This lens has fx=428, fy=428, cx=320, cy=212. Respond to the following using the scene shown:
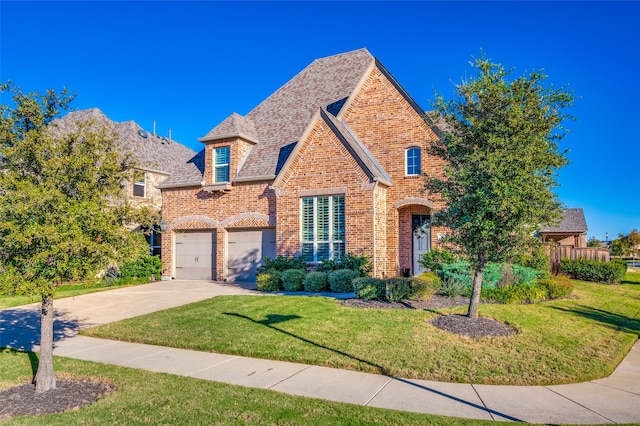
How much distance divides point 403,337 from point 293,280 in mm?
7211

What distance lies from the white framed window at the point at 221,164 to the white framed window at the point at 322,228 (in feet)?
15.7

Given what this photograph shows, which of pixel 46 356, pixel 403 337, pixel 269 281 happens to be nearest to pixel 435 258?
pixel 269 281

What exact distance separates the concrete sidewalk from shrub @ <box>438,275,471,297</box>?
469 cm

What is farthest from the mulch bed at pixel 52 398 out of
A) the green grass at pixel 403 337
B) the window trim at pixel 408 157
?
the window trim at pixel 408 157

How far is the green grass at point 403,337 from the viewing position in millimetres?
6824

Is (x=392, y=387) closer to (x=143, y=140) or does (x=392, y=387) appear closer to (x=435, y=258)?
(x=435, y=258)

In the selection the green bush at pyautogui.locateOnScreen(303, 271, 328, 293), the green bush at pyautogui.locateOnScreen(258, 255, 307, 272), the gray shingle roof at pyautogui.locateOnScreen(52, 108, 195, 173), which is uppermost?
the gray shingle roof at pyautogui.locateOnScreen(52, 108, 195, 173)

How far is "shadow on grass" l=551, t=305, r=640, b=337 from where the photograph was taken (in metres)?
10.1

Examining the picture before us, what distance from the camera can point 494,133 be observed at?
29.8ft

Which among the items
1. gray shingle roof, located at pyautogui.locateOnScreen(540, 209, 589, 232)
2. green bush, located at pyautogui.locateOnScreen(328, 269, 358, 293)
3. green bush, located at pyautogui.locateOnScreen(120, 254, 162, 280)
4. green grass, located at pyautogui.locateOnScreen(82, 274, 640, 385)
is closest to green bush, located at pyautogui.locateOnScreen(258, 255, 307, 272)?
green bush, located at pyautogui.locateOnScreen(328, 269, 358, 293)

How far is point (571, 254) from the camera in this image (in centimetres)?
2056

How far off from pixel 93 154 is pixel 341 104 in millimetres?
14471

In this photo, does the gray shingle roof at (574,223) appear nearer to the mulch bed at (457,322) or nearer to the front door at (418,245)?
the front door at (418,245)

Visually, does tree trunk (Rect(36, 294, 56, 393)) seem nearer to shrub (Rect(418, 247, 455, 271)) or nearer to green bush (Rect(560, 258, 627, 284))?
shrub (Rect(418, 247, 455, 271))
